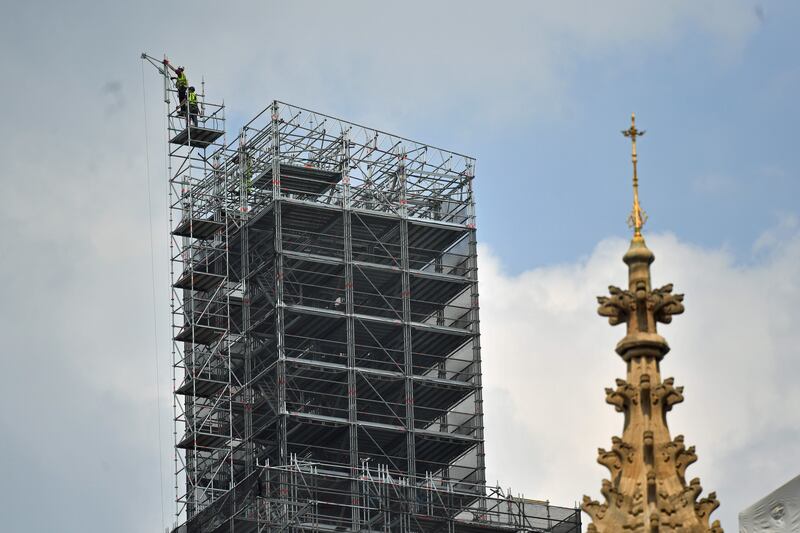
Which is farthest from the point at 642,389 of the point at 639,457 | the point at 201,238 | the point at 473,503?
the point at 201,238

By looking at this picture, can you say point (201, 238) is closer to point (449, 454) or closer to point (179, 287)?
point (179, 287)

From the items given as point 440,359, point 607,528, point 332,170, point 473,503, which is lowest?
point 607,528

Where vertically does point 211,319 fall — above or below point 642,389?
above

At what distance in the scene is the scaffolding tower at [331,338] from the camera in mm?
132875

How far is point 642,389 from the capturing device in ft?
145

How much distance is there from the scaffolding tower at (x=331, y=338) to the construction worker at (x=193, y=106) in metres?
0.33

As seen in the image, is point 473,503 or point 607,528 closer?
point 607,528

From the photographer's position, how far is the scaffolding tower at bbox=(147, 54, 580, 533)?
133 m

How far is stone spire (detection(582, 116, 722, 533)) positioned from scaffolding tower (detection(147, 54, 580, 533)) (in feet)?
279

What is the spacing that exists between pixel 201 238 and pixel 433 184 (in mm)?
12939

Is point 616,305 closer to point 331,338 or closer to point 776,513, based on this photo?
point 776,513

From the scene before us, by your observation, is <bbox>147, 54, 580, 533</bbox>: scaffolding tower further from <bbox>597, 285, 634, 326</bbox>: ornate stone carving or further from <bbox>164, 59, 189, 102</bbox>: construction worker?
<bbox>597, 285, 634, 326</bbox>: ornate stone carving

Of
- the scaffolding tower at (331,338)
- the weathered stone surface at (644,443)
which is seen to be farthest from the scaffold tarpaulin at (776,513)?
the scaffolding tower at (331,338)

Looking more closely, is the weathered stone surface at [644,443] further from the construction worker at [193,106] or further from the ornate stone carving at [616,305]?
the construction worker at [193,106]
